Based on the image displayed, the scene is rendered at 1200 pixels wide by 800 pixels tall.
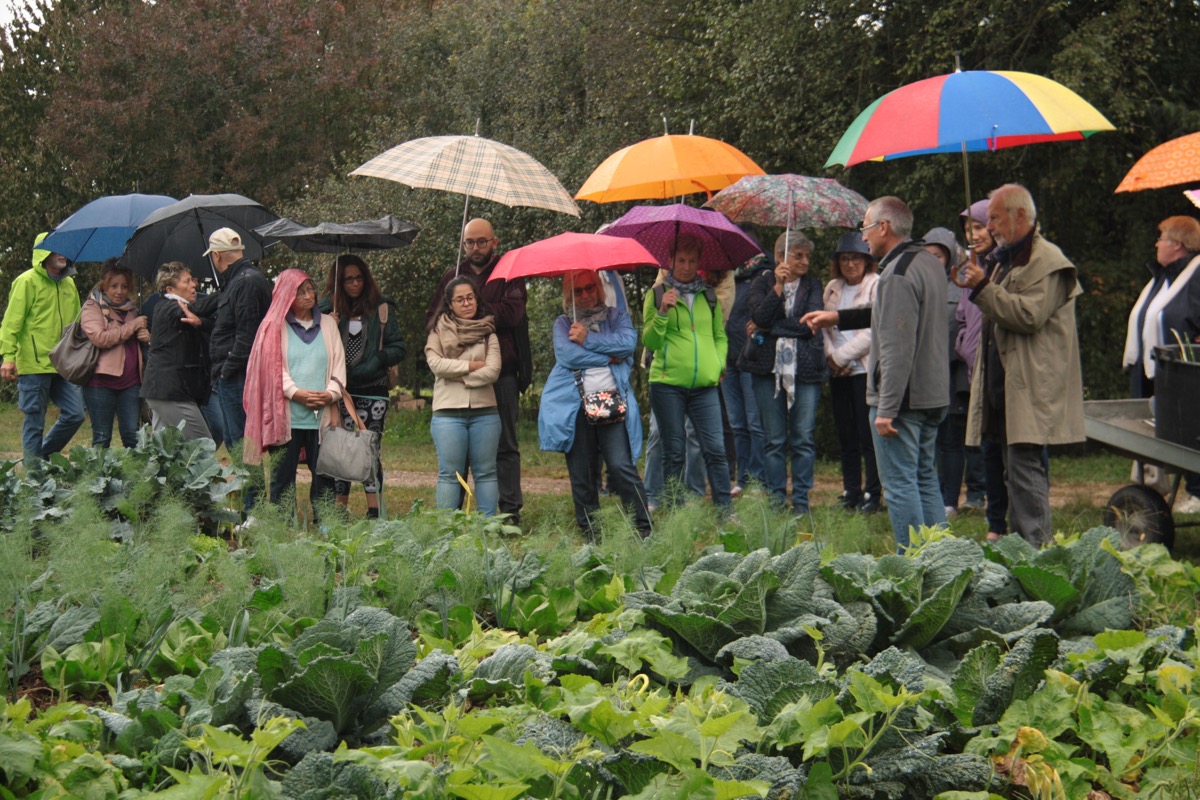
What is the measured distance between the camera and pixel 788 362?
362 inches

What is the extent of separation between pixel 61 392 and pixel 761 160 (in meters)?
7.73

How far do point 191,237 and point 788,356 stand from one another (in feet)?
17.2

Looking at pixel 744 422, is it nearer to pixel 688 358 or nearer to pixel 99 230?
pixel 688 358

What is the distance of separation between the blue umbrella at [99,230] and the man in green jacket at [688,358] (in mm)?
5391

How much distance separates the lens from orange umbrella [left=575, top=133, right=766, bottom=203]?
29.0ft

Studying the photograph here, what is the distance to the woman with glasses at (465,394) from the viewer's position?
8.16 meters

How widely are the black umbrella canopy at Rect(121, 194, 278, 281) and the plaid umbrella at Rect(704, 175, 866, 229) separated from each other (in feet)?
13.3

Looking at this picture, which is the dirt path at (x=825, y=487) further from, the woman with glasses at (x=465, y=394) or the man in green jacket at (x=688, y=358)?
the woman with glasses at (x=465, y=394)

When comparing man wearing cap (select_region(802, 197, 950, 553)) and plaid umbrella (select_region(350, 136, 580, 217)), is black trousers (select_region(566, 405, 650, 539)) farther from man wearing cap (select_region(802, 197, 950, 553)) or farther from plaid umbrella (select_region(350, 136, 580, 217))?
man wearing cap (select_region(802, 197, 950, 553))

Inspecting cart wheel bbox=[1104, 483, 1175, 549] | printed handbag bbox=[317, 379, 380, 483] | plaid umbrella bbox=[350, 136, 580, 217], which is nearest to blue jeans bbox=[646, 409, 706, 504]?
plaid umbrella bbox=[350, 136, 580, 217]

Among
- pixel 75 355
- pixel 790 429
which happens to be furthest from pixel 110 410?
pixel 790 429

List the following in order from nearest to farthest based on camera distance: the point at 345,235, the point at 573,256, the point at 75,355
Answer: the point at 573,256, the point at 345,235, the point at 75,355

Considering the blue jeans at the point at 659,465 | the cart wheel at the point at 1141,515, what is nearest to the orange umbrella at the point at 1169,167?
the cart wheel at the point at 1141,515

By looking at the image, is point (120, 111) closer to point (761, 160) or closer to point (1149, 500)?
point (761, 160)
